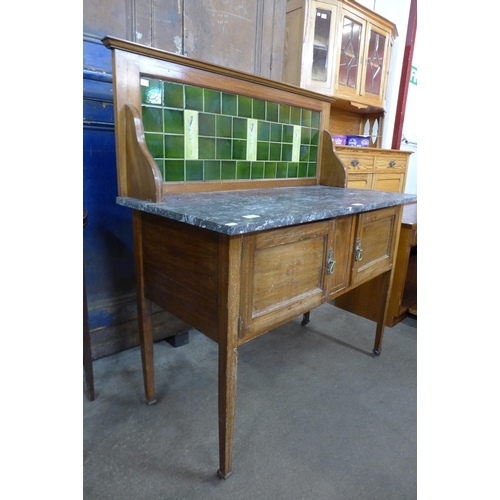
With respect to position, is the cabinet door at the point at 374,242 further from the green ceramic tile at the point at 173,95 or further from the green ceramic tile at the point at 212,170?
the green ceramic tile at the point at 173,95

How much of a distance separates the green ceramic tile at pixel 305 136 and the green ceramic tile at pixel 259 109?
0.27 m

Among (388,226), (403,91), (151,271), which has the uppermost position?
(403,91)

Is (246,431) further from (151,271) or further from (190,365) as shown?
(151,271)

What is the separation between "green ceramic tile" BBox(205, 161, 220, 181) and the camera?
1.33m

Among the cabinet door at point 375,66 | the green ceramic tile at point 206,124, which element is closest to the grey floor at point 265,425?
the green ceramic tile at point 206,124

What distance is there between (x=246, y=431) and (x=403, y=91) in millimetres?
3572

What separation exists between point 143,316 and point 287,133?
3.30 ft

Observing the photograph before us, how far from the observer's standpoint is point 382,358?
1.77m

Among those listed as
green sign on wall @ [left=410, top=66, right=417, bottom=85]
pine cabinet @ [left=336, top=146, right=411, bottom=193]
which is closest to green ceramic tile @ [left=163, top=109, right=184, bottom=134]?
pine cabinet @ [left=336, top=146, right=411, bottom=193]

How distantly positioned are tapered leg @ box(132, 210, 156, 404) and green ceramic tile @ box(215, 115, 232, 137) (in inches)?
17.7

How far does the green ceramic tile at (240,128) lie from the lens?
4.59 feet

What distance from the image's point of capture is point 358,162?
259cm

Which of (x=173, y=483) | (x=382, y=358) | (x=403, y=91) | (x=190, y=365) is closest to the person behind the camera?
(x=173, y=483)

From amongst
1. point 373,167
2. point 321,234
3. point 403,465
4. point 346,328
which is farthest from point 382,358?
point 373,167
